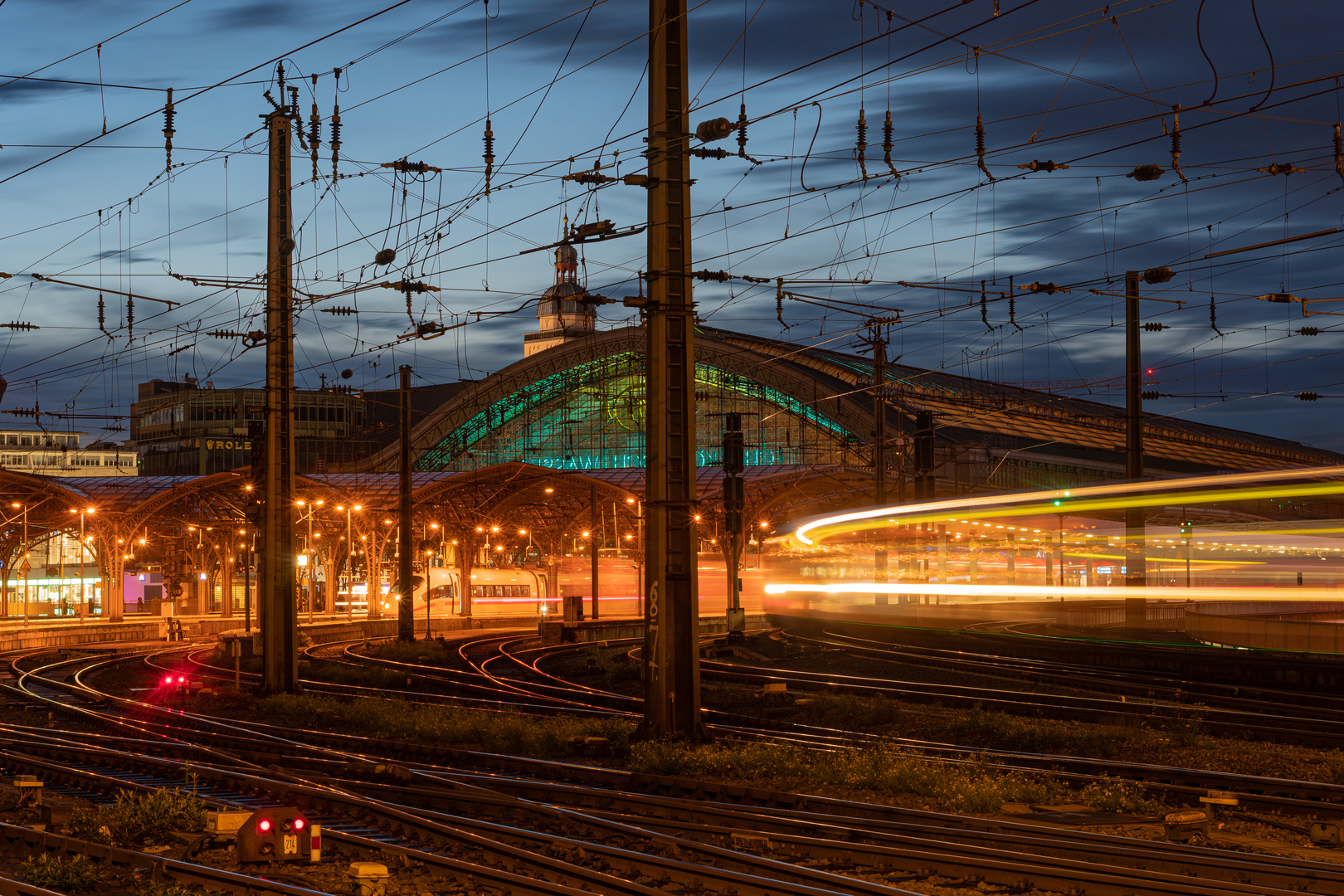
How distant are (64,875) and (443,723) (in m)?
10.8

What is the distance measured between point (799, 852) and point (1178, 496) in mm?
15930

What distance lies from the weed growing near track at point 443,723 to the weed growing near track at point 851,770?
2463 millimetres

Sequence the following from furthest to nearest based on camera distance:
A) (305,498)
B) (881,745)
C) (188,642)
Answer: (305,498)
(188,642)
(881,745)

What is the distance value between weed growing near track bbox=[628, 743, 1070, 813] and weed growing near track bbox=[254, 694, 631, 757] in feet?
8.08

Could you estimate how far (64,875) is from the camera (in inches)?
472

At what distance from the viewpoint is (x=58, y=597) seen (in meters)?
102

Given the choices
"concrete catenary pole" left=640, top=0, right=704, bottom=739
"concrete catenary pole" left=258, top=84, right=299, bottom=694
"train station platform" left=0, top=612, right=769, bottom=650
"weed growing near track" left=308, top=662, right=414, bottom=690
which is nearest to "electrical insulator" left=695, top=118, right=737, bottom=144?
"concrete catenary pole" left=640, top=0, right=704, bottom=739

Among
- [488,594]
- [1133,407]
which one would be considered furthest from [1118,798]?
[488,594]

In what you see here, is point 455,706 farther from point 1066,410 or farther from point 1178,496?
point 1066,410

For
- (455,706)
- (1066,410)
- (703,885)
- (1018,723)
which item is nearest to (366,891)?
(703,885)

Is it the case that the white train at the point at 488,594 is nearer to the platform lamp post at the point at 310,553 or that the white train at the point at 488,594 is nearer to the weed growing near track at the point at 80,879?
the platform lamp post at the point at 310,553

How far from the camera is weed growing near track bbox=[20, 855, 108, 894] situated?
11.9 meters

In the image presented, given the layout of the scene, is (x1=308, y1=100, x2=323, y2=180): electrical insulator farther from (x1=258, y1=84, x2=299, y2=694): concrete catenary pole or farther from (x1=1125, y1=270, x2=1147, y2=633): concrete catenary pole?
(x1=1125, y1=270, x2=1147, y2=633): concrete catenary pole

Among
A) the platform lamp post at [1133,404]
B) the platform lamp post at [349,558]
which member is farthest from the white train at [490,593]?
the platform lamp post at [1133,404]
